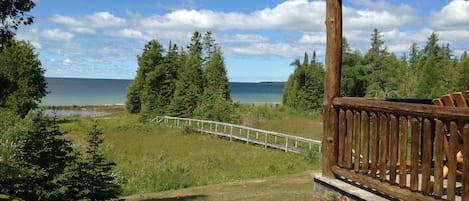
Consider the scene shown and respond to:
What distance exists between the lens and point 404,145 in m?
3.70

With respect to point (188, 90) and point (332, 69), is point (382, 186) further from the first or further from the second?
point (188, 90)

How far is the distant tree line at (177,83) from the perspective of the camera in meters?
40.6

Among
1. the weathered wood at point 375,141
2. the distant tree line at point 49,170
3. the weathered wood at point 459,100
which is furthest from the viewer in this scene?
the distant tree line at point 49,170

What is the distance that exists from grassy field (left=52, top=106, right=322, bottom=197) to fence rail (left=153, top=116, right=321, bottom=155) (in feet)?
2.01

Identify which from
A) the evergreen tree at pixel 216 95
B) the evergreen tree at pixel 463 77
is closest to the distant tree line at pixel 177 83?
the evergreen tree at pixel 216 95

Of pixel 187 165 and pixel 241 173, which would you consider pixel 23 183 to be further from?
pixel 187 165

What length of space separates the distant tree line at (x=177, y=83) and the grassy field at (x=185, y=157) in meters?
6.60

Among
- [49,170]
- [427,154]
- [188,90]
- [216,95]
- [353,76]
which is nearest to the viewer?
[427,154]

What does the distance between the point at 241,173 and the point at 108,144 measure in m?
10.9

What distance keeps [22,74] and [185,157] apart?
20684 millimetres

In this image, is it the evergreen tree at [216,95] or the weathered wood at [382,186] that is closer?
the weathered wood at [382,186]

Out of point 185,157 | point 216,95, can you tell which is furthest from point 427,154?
point 216,95

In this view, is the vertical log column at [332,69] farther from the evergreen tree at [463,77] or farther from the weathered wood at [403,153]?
the evergreen tree at [463,77]

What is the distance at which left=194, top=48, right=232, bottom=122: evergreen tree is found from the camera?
3553cm
